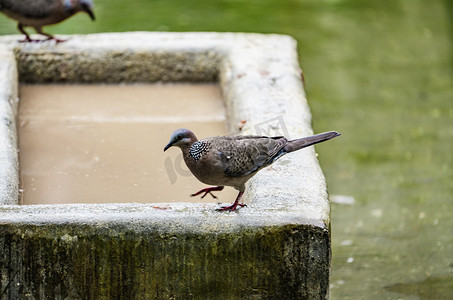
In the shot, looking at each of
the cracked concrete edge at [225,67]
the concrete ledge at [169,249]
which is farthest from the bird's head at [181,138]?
the cracked concrete edge at [225,67]

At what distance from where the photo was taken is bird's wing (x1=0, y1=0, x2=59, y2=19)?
5.57 m

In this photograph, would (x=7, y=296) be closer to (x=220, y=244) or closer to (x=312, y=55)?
(x=220, y=244)

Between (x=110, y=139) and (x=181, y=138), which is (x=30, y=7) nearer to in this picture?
(x=110, y=139)

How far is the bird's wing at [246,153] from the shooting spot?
3406mm

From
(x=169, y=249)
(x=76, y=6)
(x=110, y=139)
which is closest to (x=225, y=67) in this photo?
(x=110, y=139)

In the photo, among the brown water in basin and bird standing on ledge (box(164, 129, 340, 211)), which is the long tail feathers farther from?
the brown water in basin

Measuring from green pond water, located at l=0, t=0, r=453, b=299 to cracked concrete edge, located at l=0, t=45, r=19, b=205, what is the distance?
219cm

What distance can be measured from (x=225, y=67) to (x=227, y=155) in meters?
2.15

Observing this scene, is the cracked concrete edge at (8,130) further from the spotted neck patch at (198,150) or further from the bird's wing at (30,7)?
the spotted neck patch at (198,150)

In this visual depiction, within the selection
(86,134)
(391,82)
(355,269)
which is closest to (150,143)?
(86,134)

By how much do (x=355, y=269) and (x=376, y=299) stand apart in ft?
1.42

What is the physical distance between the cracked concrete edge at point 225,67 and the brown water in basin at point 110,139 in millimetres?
118

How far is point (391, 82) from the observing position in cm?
845

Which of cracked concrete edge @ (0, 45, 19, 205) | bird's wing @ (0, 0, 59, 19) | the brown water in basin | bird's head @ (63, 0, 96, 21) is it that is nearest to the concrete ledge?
cracked concrete edge @ (0, 45, 19, 205)
